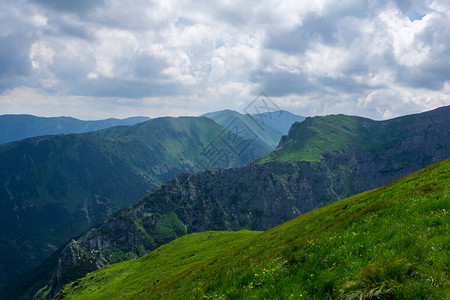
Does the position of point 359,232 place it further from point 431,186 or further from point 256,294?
A: point 431,186

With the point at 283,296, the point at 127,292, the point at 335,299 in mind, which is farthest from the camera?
the point at 127,292

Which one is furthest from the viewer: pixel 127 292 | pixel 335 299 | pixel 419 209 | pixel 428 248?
pixel 127 292

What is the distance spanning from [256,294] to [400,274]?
674 cm

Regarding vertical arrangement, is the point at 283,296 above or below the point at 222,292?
above

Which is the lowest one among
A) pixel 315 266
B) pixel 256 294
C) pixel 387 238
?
pixel 256 294

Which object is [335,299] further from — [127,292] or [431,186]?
[127,292]

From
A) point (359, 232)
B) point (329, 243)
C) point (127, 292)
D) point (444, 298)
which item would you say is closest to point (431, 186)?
point (359, 232)

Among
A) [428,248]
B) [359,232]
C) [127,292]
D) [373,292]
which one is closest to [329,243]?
[359,232]

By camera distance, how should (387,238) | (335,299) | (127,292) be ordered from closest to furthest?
(335,299)
(387,238)
(127,292)

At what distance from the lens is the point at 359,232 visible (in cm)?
1620

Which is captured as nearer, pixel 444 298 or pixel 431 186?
pixel 444 298

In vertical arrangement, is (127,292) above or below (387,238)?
below

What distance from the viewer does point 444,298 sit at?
26.7 feet

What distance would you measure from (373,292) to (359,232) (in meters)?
7.70
